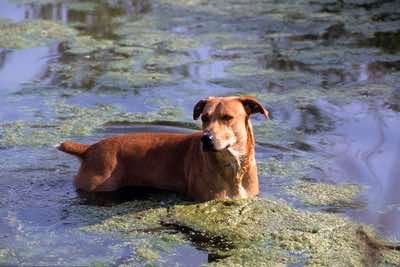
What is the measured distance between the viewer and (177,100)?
9.16 metres

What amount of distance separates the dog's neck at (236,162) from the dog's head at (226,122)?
22mm

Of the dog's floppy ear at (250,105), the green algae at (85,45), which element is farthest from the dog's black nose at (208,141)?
the green algae at (85,45)

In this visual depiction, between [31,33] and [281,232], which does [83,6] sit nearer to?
[31,33]

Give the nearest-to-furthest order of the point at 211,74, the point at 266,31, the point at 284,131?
the point at 284,131, the point at 211,74, the point at 266,31

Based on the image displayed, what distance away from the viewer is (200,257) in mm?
5555

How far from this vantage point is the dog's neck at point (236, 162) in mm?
6277

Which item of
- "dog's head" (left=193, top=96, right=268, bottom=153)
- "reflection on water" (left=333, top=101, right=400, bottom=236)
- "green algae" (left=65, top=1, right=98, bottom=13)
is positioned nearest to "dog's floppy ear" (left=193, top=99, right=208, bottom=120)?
"dog's head" (left=193, top=96, right=268, bottom=153)

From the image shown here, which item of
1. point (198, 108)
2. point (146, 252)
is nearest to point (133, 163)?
point (198, 108)

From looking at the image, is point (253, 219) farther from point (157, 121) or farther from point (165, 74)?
point (165, 74)

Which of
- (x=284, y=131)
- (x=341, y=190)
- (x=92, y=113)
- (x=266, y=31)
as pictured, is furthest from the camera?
(x=266, y=31)

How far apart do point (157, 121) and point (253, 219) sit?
2588 mm

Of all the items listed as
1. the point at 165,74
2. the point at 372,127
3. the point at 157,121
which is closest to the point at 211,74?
the point at 165,74

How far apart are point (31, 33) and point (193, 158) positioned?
6.42m

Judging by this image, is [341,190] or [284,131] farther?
[284,131]
